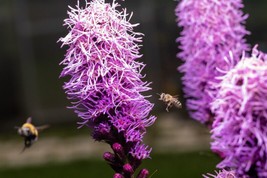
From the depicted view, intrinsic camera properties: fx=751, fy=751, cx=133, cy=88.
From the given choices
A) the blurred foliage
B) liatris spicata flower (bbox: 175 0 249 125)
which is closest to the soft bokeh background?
the blurred foliage

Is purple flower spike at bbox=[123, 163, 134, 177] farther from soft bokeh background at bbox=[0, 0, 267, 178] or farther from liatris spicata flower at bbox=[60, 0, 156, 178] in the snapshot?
soft bokeh background at bbox=[0, 0, 267, 178]

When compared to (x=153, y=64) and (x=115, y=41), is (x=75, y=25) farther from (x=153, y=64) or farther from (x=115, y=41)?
(x=153, y=64)

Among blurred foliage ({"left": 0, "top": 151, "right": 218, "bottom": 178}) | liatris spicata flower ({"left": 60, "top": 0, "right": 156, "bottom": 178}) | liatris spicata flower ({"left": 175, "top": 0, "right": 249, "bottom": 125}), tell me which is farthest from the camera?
blurred foliage ({"left": 0, "top": 151, "right": 218, "bottom": 178})

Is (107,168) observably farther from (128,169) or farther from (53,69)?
(128,169)

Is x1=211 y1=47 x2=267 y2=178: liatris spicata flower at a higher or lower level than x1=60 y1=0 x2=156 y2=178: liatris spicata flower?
lower

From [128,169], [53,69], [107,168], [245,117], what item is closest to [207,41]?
[128,169]

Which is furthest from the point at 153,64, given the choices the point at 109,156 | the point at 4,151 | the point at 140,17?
the point at 109,156

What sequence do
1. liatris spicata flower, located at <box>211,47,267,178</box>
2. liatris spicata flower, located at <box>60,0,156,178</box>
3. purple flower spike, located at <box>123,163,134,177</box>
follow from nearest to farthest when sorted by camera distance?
liatris spicata flower, located at <box>211,47,267,178</box> < liatris spicata flower, located at <box>60,0,156,178</box> < purple flower spike, located at <box>123,163,134,177</box>

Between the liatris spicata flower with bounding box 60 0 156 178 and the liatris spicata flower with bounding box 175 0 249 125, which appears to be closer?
the liatris spicata flower with bounding box 60 0 156 178
